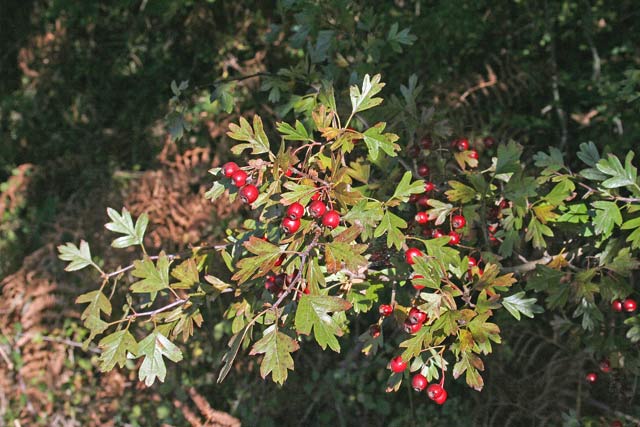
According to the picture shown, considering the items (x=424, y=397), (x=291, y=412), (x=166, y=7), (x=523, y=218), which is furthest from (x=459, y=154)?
(x=166, y=7)

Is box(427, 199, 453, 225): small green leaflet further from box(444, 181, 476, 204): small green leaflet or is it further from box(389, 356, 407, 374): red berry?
box(389, 356, 407, 374): red berry

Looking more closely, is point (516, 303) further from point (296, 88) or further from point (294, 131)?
point (296, 88)

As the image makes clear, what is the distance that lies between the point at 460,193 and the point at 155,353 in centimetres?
90

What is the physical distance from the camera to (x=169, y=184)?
381 centimetres

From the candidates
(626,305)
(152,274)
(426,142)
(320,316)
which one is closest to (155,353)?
(152,274)

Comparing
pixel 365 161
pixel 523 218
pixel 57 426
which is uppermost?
pixel 365 161

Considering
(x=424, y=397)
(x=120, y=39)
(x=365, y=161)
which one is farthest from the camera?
(x=120, y=39)

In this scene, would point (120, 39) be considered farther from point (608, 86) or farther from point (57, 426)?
point (608, 86)

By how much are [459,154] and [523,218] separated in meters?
0.30

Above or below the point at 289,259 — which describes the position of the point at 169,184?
below

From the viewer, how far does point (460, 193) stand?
1664 mm

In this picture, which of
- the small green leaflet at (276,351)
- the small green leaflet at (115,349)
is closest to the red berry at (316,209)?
the small green leaflet at (276,351)

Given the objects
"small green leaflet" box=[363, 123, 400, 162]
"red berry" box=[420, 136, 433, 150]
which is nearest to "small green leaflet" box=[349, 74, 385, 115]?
"small green leaflet" box=[363, 123, 400, 162]

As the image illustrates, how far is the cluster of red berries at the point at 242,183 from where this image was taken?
4.72 ft
